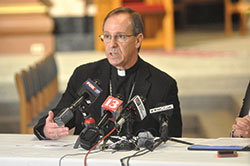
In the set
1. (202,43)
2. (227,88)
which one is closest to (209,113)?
(227,88)

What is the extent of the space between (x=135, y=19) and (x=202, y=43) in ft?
21.8

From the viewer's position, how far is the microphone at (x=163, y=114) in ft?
7.67

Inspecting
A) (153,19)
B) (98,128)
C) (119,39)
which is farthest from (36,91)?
(153,19)

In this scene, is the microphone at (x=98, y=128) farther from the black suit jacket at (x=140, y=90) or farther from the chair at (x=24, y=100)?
the chair at (x=24, y=100)

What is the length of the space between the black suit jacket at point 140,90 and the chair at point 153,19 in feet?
17.1

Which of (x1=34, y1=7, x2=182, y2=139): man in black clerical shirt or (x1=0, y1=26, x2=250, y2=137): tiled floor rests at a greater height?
(x1=34, y1=7, x2=182, y2=139): man in black clerical shirt

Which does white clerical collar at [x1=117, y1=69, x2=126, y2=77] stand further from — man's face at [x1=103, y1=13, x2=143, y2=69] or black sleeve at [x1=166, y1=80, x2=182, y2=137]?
black sleeve at [x1=166, y1=80, x2=182, y2=137]

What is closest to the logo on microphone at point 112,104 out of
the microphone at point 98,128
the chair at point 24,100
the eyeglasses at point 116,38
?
the microphone at point 98,128

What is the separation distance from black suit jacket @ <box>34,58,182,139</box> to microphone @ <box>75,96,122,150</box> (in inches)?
29.0

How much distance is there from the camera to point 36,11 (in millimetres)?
8758

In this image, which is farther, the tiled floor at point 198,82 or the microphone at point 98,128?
the tiled floor at point 198,82

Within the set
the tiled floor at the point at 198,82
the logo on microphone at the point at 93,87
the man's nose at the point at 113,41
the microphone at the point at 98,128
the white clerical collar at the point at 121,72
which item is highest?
the man's nose at the point at 113,41

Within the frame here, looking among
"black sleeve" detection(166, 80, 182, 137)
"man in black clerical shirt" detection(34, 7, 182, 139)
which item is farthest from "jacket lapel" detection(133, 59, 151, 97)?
"black sleeve" detection(166, 80, 182, 137)

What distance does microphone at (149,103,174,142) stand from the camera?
234 centimetres
